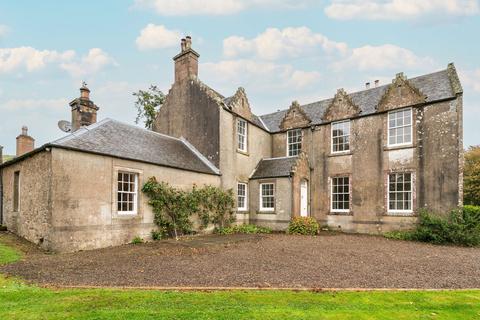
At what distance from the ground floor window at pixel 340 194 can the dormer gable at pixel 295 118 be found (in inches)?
180

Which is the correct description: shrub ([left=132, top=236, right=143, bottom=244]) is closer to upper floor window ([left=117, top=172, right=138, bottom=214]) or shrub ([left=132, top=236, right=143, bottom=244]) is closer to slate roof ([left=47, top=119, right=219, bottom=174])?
upper floor window ([left=117, top=172, right=138, bottom=214])

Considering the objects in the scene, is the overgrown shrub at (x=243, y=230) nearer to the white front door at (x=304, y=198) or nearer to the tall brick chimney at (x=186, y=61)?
the white front door at (x=304, y=198)

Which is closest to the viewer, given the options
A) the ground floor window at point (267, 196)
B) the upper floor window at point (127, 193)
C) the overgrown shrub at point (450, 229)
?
the upper floor window at point (127, 193)

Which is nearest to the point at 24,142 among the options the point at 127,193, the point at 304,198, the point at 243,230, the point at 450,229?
the point at 127,193

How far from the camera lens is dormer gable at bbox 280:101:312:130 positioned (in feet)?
67.4

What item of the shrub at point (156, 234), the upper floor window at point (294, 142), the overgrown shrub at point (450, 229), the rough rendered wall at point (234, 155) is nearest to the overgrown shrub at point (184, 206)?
the shrub at point (156, 234)

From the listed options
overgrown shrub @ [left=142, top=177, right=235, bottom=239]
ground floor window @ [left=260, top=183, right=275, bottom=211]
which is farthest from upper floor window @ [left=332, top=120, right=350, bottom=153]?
overgrown shrub @ [left=142, top=177, right=235, bottom=239]

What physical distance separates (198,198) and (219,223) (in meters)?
2.52

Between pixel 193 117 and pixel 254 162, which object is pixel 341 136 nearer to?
pixel 254 162

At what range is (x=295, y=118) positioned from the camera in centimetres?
2103

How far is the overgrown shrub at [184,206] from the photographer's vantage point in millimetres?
13602

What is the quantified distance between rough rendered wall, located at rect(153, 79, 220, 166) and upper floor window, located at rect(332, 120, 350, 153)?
789cm

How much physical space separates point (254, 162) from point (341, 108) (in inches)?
271

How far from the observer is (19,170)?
13.0 meters
